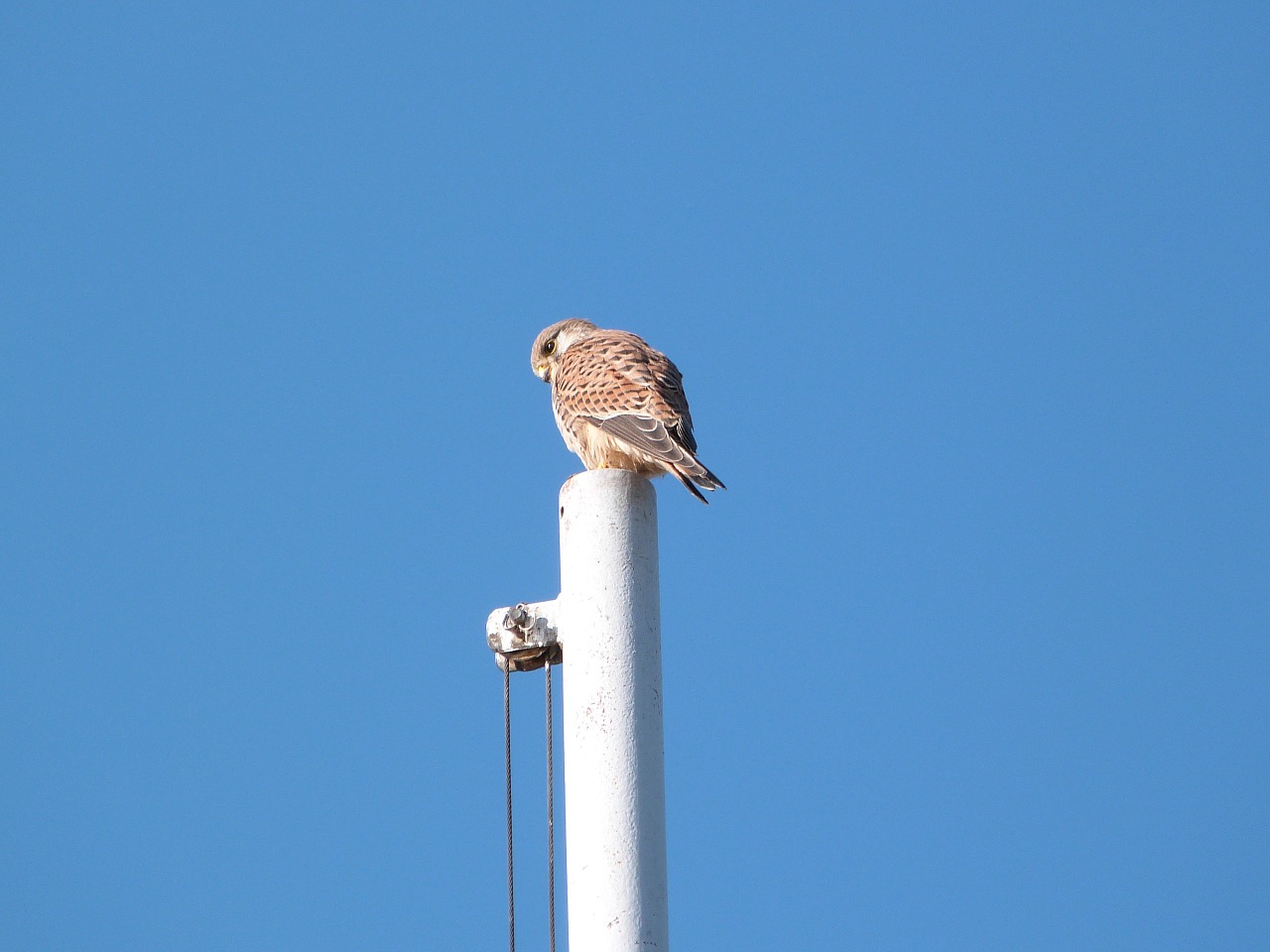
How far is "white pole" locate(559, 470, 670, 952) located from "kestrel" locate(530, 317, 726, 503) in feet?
4.09

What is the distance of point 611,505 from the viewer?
3604 millimetres

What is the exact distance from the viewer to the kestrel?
499 centimetres

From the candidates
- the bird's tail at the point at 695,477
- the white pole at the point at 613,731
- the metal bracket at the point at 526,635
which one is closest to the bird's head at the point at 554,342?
the bird's tail at the point at 695,477

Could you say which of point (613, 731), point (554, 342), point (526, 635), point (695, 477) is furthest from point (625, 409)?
point (613, 731)

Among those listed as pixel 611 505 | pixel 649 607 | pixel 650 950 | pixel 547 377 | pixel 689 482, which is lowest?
pixel 650 950

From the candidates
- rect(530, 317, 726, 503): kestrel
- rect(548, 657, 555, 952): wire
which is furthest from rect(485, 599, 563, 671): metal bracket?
rect(530, 317, 726, 503): kestrel

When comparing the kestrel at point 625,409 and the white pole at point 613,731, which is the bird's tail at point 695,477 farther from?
the white pole at point 613,731

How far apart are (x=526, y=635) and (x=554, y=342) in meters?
3.00

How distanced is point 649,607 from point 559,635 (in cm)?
29

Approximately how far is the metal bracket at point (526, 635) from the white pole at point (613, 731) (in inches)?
5.0

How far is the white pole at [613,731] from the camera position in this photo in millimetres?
3291

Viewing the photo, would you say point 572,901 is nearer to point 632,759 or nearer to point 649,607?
point 632,759

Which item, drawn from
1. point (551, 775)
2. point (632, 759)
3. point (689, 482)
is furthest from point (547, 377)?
point (632, 759)

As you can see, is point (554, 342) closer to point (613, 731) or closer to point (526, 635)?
point (526, 635)
